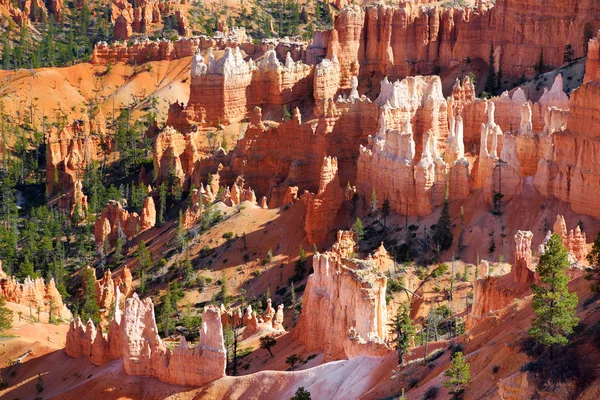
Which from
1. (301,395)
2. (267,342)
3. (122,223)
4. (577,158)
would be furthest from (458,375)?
(122,223)

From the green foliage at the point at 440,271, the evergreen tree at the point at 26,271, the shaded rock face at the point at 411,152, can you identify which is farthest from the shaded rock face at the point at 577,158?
the evergreen tree at the point at 26,271

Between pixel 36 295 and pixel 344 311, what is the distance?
105ft

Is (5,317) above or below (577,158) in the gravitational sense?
below

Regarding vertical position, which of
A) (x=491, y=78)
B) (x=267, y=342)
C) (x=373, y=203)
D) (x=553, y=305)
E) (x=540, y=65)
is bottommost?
(x=267, y=342)

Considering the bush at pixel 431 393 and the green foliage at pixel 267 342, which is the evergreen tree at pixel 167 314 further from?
the bush at pixel 431 393

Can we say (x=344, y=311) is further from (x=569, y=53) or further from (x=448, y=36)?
(x=448, y=36)

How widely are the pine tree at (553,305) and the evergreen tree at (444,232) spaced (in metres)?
35.7

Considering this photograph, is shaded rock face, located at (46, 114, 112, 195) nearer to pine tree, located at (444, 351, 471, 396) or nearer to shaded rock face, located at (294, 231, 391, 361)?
shaded rock face, located at (294, 231, 391, 361)

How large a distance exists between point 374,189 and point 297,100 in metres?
35.7

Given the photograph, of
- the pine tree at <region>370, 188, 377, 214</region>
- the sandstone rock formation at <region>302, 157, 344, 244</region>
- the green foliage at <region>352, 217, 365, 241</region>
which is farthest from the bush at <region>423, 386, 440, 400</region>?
the sandstone rock formation at <region>302, 157, 344, 244</region>

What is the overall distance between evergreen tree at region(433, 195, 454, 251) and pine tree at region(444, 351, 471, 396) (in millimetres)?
37884

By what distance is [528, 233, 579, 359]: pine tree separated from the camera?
47062mm

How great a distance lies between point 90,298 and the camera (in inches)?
3812

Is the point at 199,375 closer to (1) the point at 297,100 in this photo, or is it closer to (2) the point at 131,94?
(1) the point at 297,100
